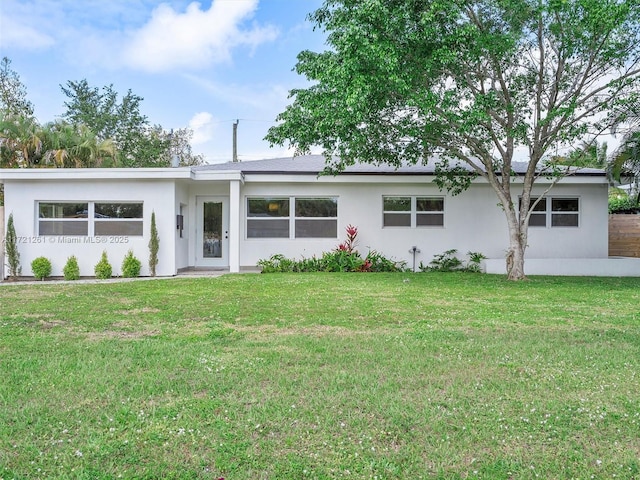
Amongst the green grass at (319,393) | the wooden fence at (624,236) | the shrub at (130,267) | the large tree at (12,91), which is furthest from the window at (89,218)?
the large tree at (12,91)

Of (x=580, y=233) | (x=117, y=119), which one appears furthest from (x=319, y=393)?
(x=117, y=119)

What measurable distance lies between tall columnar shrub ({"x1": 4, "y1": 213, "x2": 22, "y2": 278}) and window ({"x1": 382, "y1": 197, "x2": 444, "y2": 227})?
34.0 ft

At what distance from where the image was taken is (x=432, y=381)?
13.4 feet

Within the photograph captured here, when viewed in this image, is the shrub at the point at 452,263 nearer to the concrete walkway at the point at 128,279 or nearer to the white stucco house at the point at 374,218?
the white stucco house at the point at 374,218

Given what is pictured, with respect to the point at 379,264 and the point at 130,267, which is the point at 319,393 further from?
the point at 379,264

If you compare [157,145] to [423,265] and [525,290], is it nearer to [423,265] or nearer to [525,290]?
[423,265]

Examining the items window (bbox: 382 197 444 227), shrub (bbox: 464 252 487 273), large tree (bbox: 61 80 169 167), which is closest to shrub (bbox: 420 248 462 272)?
shrub (bbox: 464 252 487 273)

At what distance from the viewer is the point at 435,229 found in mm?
14766

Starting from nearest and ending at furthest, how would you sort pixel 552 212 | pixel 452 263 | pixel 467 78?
pixel 467 78, pixel 452 263, pixel 552 212

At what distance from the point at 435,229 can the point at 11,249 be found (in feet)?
39.4

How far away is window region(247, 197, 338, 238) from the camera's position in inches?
574

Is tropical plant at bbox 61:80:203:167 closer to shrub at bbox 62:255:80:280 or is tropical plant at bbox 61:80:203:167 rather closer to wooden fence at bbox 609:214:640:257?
shrub at bbox 62:255:80:280

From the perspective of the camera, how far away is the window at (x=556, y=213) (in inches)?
591

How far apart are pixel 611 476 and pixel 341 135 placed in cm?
908
